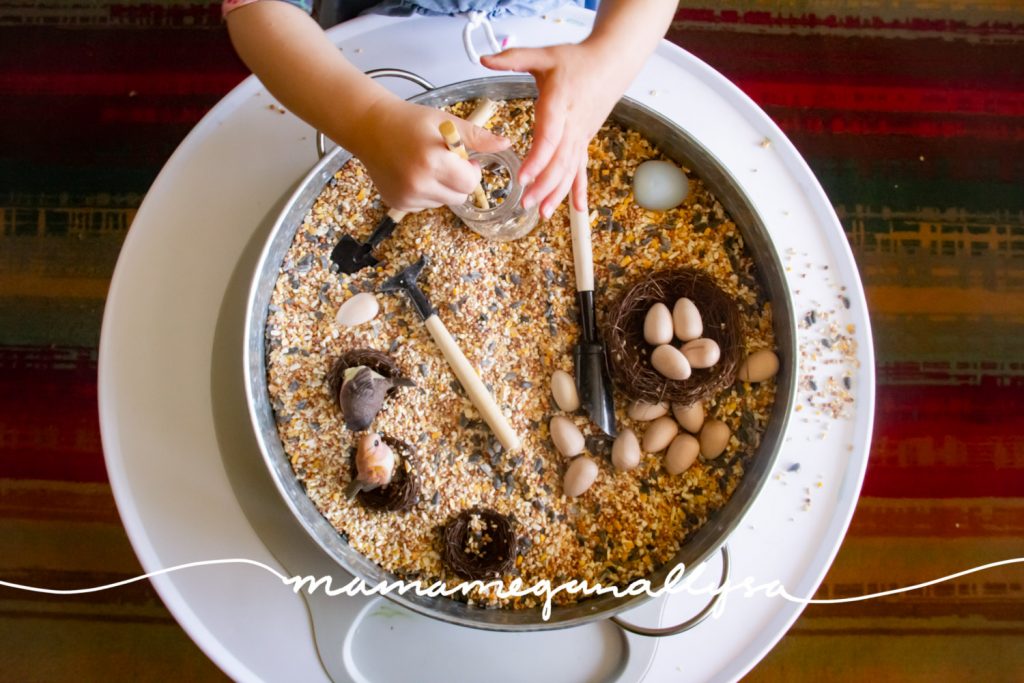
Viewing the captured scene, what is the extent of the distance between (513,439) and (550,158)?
0.81 feet

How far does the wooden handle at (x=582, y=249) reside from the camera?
0.68 meters

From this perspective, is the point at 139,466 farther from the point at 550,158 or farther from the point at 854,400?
the point at 854,400

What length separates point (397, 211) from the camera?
2.19ft

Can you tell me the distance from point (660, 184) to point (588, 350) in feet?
0.54

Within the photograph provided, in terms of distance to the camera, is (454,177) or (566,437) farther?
(566,437)

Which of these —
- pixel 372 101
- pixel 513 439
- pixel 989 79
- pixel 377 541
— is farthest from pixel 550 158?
pixel 989 79

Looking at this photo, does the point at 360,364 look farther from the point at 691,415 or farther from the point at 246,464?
the point at 691,415

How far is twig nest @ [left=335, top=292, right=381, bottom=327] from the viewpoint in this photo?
0.66 metres

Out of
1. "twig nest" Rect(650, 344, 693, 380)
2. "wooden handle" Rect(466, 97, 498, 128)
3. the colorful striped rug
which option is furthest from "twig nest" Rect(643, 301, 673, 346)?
the colorful striped rug

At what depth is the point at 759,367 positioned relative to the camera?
0.67m

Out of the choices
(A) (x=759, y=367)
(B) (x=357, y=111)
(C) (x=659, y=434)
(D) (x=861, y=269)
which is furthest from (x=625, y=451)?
(D) (x=861, y=269)

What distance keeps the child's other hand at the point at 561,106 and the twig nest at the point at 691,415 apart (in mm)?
221

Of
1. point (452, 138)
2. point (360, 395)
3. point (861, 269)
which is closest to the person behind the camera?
point (452, 138)

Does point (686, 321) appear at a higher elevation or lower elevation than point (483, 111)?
lower
